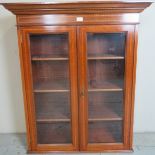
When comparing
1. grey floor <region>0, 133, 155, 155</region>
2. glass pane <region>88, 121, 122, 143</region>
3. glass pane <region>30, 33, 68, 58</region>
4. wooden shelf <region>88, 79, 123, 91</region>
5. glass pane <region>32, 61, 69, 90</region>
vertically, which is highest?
Answer: glass pane <region>30, 33, 68, 58</region>

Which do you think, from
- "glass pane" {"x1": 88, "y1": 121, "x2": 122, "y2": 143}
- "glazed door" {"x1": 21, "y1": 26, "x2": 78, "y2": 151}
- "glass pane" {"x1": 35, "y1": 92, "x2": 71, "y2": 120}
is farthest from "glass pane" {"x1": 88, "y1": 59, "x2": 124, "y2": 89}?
"glass pane" {"x1": 88, "y1": 121, "x2": 122, "y2": 143}

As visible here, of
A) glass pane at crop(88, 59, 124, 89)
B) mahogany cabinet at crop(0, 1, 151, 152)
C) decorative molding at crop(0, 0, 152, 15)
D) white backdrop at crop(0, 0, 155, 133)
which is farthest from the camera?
white backdrop at crop(0, 0, 155, 133)

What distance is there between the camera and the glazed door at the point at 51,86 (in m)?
2.17

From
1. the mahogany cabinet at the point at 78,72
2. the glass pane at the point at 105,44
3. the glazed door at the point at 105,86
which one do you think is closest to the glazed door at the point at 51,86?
the mahogany cabinet at the point at 78,72

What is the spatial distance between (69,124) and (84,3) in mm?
1318

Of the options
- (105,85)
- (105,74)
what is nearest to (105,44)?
(105,74)

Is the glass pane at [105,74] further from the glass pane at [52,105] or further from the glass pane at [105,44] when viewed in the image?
the glass pane at [52,105]

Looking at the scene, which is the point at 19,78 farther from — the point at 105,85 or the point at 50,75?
the point at 105,85

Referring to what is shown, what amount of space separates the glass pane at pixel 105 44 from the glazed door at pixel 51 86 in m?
0.21

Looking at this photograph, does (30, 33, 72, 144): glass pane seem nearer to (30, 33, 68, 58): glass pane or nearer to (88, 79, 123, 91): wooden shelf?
(30, 33, 68, 58): glass pane

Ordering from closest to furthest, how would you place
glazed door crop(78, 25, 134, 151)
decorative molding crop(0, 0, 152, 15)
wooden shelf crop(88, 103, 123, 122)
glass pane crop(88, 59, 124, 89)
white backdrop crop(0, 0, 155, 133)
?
decorative molding crop(0, 0, 152, 15)
glazed door crop(78, 25, 134, 151)
glass pane crop(88, 59, 124, 89)
wooden shelf crop(88, 103, 123, 122)
white backdrop crop(0, 0, 155, 133)

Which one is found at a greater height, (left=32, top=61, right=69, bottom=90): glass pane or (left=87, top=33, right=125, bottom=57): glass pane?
(left=87, top=33, right=125, bottom=57): glass pane

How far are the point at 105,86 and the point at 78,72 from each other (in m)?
0.37

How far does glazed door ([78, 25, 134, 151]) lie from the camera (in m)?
2.17
